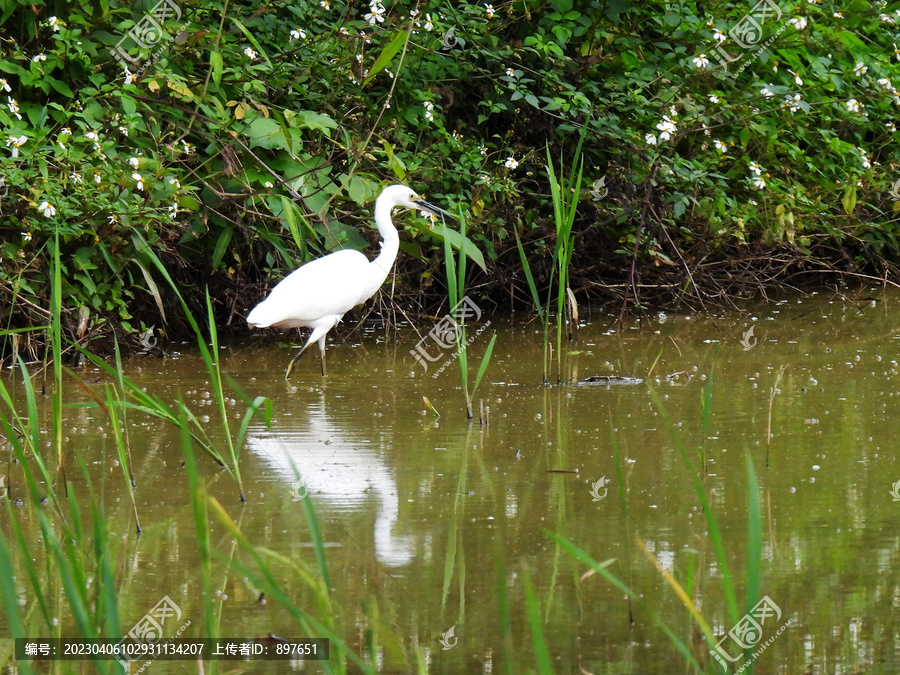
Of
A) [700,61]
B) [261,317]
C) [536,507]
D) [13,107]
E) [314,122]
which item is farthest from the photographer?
[700,61]

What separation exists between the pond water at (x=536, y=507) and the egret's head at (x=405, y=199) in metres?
1.02

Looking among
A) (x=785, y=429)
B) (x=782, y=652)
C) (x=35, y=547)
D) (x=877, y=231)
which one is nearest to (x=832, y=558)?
(x=782, y=652)

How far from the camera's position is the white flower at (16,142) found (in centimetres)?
493

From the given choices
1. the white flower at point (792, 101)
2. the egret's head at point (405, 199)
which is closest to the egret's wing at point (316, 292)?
the egret's head at point (405, 199)

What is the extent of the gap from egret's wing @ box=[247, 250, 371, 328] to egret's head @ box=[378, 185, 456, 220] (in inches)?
16.7

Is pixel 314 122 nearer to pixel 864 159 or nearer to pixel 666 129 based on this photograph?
pixel 666 129

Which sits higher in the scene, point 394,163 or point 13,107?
point 13,107

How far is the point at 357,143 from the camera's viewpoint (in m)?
6.04

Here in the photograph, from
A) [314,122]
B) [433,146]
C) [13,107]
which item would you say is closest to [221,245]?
[314,122]

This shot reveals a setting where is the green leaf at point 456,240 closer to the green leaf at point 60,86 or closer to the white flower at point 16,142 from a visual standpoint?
the green leaf at point 60,86

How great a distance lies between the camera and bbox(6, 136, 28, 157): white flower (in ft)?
16.2

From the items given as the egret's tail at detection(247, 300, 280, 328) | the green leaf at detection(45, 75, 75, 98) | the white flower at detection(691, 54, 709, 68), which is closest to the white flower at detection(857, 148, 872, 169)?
the white flower at detection(691, 54, 709, 68)

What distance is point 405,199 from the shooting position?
594 centimetres

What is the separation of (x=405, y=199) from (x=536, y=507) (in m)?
3.09
